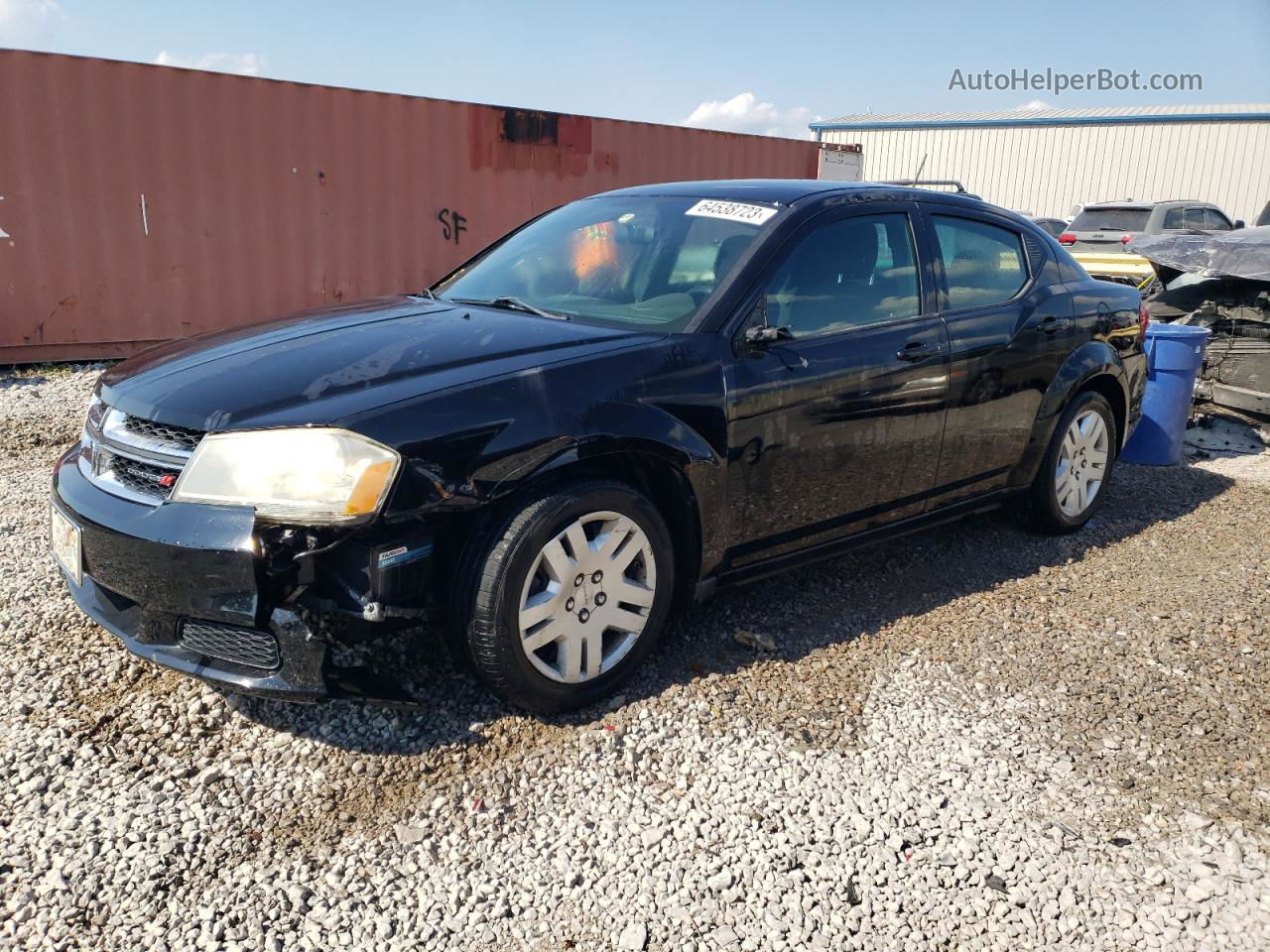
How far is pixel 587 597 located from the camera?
298 cm

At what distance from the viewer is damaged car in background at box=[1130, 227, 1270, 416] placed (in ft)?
24.5

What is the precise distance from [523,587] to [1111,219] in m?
13.7

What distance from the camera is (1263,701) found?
3336mm

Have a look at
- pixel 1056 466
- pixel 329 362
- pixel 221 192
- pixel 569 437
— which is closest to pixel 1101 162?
pixel 221 192

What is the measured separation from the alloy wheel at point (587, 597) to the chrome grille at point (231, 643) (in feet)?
2.26

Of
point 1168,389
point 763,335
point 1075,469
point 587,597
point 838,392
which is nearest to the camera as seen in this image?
point 587,597

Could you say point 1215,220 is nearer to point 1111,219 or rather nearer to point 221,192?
point 1111,219

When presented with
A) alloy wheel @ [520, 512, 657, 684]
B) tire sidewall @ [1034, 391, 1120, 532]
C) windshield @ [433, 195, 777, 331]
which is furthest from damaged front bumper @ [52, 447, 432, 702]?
tire sidewall @ [1034, 391, 1120, 532]

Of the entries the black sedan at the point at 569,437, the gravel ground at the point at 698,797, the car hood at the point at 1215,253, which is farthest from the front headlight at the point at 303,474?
the car hood at the point at 1215,253

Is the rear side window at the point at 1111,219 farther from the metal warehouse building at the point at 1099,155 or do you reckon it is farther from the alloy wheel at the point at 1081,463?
the metal warehouse building at the point at 1099,155

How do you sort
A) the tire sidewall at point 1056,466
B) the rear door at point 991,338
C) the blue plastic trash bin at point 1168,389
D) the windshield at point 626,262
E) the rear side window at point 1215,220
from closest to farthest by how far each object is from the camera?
the windshield at point 626,262 → the rear door at point 991,338 → the tire sidewall at point 1056,466 → the blue plastic trash bin at point 1168,389 → the rear side window at point 1215,220

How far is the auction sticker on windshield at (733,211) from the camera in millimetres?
3602

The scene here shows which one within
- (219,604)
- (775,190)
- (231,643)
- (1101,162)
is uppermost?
(1101,162)

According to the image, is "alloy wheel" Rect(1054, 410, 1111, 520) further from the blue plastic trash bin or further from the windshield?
the windshield
